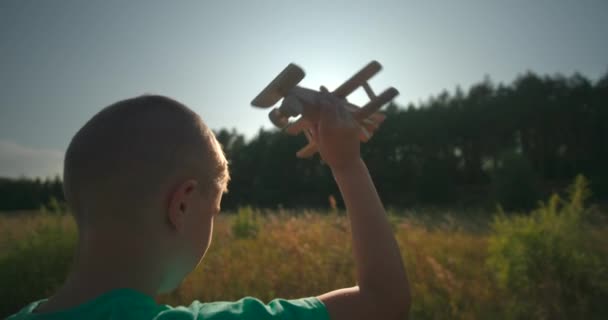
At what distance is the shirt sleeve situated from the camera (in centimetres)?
75

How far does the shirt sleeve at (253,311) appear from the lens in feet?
2.45

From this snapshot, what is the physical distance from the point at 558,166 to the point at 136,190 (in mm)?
36936

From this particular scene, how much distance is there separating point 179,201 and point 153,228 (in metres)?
0.08

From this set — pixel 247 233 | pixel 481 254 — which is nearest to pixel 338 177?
pixel 481 254

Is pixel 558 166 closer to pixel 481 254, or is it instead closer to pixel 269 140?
pixel 269 140

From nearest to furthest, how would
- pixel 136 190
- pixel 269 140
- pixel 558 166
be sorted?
pixel 136 190 < pixel 558 166 < pixel 269 140

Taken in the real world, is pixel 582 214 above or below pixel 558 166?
above

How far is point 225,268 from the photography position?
14.8 feet

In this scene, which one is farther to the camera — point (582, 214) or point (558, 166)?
point (558, 166)

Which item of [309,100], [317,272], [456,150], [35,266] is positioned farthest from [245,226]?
[456,150]

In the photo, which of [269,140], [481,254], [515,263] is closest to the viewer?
[515,263]

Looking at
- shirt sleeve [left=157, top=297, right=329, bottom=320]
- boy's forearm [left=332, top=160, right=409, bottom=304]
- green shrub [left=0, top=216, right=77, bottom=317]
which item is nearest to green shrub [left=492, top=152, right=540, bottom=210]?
green shrub [left=0, top=216, right=77, bottom=317]

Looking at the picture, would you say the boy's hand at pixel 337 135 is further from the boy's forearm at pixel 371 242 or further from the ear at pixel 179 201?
the ear at pixel 179 201

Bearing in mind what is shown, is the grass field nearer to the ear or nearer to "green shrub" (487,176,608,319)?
"green shrub" (487,176,608,319)
